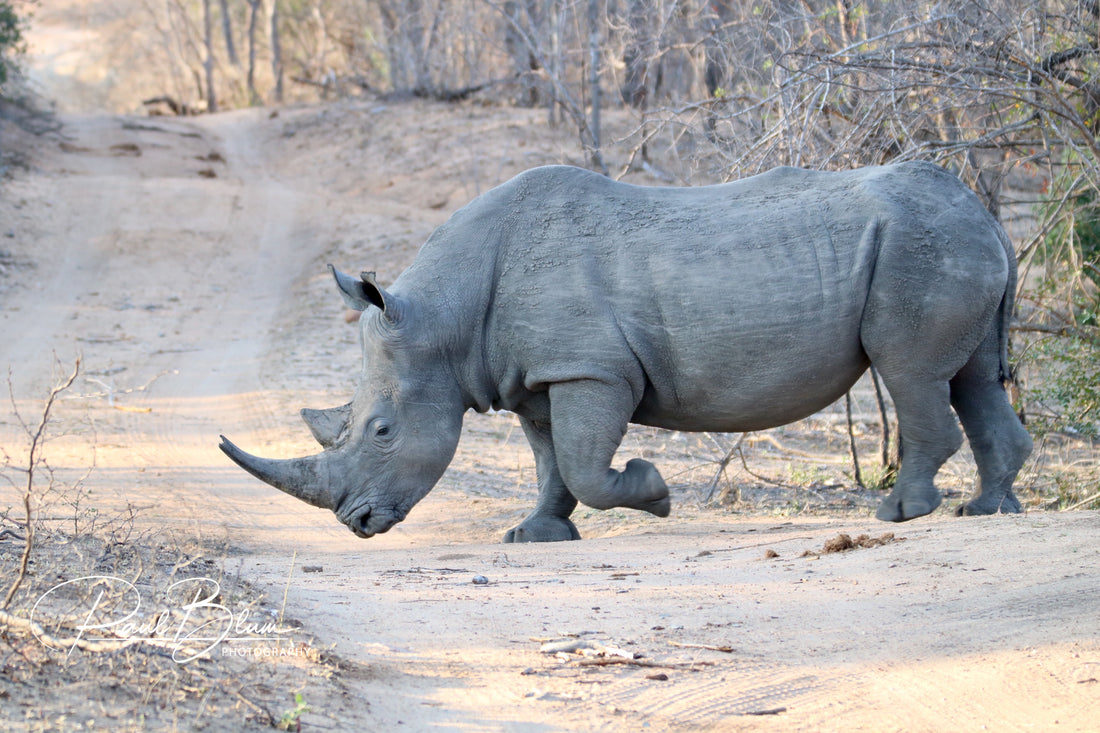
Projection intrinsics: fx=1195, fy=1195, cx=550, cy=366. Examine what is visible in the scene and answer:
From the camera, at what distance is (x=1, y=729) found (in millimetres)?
2818

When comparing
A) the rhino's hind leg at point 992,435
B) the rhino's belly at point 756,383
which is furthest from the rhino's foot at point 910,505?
the rhino's belly at point 756,383

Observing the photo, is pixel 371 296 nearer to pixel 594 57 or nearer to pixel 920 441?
pixel 920 441

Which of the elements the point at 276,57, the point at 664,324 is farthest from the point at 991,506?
the point at 276,57

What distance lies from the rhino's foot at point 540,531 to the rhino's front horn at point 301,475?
100cm

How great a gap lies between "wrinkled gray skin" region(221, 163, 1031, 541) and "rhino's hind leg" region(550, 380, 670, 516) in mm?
10

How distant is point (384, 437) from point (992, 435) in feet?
10.3

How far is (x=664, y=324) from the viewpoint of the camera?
592 centimetres

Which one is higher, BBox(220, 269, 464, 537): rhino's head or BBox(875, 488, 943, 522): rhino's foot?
BBox(220, 269, 464, 537): rhino's head

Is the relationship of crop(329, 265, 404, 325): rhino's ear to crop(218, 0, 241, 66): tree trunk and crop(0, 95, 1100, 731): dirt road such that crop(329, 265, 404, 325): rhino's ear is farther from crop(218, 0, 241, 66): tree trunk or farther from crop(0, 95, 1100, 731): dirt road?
crop(218, 0, 241, 66): tree trunk

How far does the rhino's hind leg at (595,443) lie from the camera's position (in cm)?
584

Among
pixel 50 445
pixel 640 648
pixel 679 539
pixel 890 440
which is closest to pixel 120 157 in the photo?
pixel 50 445

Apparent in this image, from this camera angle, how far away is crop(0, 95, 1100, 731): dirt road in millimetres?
3459

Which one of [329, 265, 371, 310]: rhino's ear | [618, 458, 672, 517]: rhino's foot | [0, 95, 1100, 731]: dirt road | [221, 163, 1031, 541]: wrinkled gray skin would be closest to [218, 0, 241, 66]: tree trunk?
[0, 95, 1100, 731]: dirt road

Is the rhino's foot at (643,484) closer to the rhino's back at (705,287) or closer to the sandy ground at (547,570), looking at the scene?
the sandy ground at (547,570)
